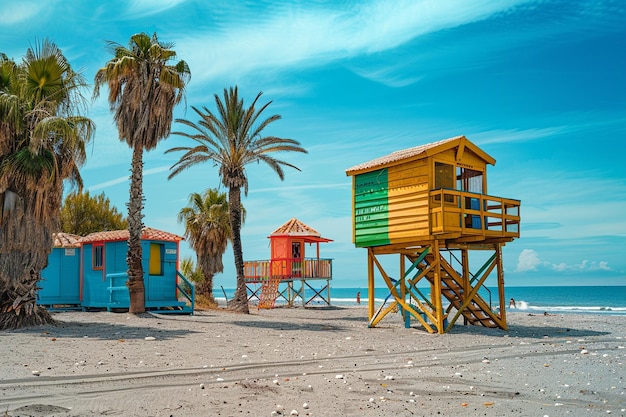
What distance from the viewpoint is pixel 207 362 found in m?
12.4

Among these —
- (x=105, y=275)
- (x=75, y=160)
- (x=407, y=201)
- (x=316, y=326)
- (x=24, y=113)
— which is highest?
(x=24, y=113)

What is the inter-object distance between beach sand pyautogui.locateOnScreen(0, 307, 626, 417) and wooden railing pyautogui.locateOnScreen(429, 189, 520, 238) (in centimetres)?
334

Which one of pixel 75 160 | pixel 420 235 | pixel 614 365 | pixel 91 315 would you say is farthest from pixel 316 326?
pixel 614 365

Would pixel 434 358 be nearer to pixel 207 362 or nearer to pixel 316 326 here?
pixel 207 362

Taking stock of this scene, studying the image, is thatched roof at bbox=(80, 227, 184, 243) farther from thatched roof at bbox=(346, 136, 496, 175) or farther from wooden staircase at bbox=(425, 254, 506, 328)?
wooden staircase at bbox=(425, 254, 506, 328)

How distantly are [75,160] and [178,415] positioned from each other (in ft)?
42.0

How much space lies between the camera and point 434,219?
19.2m

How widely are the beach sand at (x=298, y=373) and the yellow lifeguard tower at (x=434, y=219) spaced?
2.29m

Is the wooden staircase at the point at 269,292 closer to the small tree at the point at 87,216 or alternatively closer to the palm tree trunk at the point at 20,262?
the small tree at the point at 87,216

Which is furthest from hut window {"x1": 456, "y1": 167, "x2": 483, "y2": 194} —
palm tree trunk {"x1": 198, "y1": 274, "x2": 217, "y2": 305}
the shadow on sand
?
palm tree trunk {"x1": 198, "y1": 274, "x2": 217, "y2": 305}

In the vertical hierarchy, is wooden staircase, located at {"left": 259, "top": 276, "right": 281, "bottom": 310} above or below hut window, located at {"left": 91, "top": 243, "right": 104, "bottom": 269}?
below

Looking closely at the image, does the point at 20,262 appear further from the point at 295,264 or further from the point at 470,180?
the point at 295,264

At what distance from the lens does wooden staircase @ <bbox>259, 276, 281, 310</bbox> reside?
120 feet

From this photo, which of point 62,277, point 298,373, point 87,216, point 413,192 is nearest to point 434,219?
point 413,192
